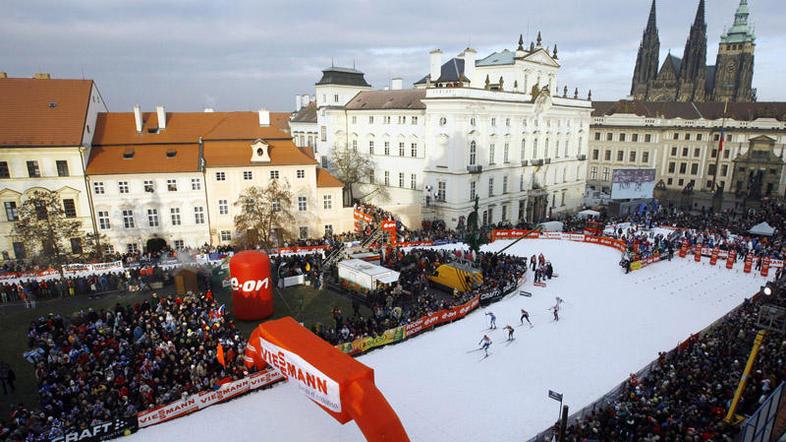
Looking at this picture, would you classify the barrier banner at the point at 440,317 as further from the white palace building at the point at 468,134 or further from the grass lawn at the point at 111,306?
the white palace building at the point at 468,134

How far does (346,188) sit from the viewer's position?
169 feet

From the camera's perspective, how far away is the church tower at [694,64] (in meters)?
88.8

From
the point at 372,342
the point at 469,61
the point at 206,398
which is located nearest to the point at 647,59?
the point at 469,61

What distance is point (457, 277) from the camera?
27.7 metres

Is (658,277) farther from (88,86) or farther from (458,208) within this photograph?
(88,86)

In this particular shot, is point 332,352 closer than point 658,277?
Yes

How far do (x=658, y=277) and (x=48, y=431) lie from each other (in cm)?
3341

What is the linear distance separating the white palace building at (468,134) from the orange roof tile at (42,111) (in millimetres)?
24444

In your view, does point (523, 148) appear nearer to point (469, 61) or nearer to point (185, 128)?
point (469, 61)

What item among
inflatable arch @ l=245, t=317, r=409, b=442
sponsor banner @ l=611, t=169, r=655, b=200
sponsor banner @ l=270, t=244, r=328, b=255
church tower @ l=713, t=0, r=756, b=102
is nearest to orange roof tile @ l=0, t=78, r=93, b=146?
sponsor banner @ l=270, t=244, r=328, b=255

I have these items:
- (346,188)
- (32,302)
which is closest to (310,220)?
(346,188)

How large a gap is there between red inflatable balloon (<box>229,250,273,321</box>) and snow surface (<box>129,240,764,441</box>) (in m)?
6.32

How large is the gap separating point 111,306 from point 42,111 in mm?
19528

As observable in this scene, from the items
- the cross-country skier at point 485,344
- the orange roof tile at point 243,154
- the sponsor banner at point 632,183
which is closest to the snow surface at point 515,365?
the cross-country skier at point 485,344
